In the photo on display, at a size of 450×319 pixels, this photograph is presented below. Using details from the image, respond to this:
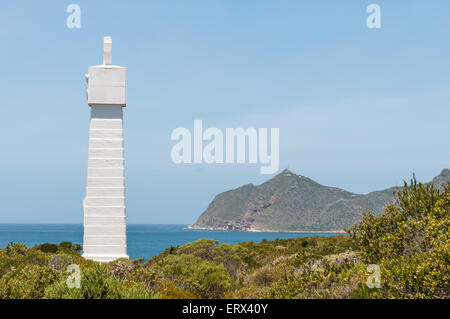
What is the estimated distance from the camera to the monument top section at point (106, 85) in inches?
922

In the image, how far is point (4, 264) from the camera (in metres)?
18.3

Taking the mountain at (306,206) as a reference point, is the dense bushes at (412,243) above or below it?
above

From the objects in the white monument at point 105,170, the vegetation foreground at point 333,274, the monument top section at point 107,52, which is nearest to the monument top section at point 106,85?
the white monument at point 105,170

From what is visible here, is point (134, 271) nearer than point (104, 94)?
Yes

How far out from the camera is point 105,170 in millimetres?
23375

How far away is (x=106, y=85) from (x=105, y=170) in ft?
13.4

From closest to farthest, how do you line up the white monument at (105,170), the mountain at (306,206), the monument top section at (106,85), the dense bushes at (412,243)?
the dense bushes at (412,243)
the white monument at (105,170)
the monument top section at (106,85)
the mountain at (306,206)

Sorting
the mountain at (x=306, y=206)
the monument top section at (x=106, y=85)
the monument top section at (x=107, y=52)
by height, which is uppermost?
the monument top section at (x=107, y=52)

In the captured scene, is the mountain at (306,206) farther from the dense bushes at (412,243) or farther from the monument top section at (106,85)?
the dense bushes at (412,243)

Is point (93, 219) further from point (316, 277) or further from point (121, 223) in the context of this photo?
point (316, 277)

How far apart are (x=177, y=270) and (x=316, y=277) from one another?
6925mm

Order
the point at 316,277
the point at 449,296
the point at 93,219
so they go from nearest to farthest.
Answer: the point at 449,296, the point at 316,277, the point at 93,219

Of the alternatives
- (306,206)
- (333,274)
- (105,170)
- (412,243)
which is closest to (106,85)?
(105,170)

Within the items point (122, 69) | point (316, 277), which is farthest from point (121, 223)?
point (316, 277)
